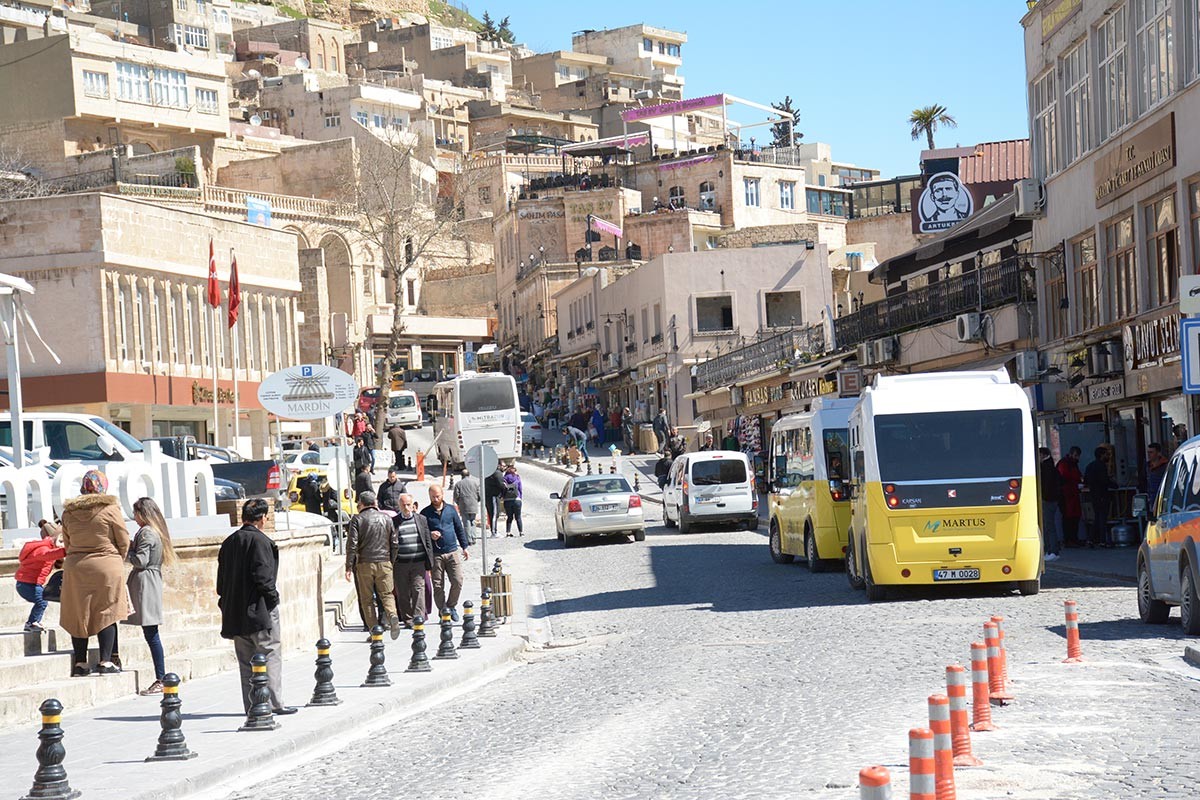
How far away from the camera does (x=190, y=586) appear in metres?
18.2

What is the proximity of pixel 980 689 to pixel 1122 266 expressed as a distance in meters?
22.2

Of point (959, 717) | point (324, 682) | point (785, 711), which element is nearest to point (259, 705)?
point (324, 682)

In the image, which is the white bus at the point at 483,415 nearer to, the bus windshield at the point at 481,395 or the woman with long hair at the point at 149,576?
the bus windshield at the point at 481,395

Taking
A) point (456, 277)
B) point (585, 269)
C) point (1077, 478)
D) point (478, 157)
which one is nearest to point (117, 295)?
point (1077, 478)

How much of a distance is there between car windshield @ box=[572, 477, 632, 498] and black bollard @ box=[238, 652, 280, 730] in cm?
2384

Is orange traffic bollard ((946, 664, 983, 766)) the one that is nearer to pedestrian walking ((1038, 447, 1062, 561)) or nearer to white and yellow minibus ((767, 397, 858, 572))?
white and yellow minibus ((767, 397, 858, 572))

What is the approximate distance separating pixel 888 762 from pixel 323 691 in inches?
231

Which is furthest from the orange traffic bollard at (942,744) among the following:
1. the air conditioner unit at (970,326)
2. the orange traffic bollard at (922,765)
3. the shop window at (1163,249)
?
the air conditioner unit at (970,326)

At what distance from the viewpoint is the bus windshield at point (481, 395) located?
59344 mm

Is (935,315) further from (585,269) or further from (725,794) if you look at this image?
(585,269)

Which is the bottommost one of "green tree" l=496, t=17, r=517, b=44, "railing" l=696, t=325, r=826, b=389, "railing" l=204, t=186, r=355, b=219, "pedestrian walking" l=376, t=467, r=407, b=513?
"pedestrian walking" l=376, t=467, r=407, b=513

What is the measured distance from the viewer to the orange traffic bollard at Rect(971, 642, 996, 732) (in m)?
10.5

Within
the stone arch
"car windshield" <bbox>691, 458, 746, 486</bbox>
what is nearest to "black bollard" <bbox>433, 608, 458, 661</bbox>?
"car windshield" <bbox>691, 458, 746, 486</bbox>

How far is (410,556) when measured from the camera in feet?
68.5
